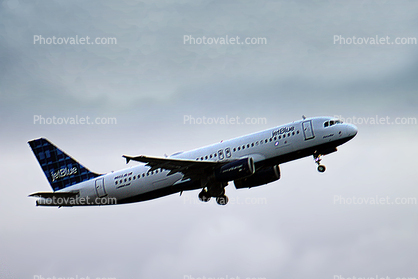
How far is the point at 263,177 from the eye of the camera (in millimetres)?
52875

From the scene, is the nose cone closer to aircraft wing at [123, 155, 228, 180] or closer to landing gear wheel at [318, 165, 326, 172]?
landing gear wheel at [318, 165, 326, 172]

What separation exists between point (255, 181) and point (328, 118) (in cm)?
968

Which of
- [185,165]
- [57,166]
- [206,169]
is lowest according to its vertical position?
[185,165]

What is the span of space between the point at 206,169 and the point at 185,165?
2.57 meters

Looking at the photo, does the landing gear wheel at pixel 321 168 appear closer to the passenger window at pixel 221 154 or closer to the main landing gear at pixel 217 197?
the passenger window at pixel 221 154

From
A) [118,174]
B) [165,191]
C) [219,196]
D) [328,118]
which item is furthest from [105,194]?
[328,118]

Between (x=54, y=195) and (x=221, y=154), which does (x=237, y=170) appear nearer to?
(x=221, y=154)

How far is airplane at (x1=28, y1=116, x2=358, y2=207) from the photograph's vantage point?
47.0 meters

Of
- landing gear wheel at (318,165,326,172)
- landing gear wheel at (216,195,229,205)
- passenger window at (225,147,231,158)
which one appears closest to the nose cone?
landing gear wheel at (318,165,326,172)

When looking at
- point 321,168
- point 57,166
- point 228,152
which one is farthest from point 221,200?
point 57,166

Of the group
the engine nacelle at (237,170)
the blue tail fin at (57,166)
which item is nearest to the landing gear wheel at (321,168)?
the engine nacelle at (237,170)

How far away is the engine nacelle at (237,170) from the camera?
4647 centimetres

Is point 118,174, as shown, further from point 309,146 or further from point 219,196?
point 309,146

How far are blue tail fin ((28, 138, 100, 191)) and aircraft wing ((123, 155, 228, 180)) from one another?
11.4 meters
